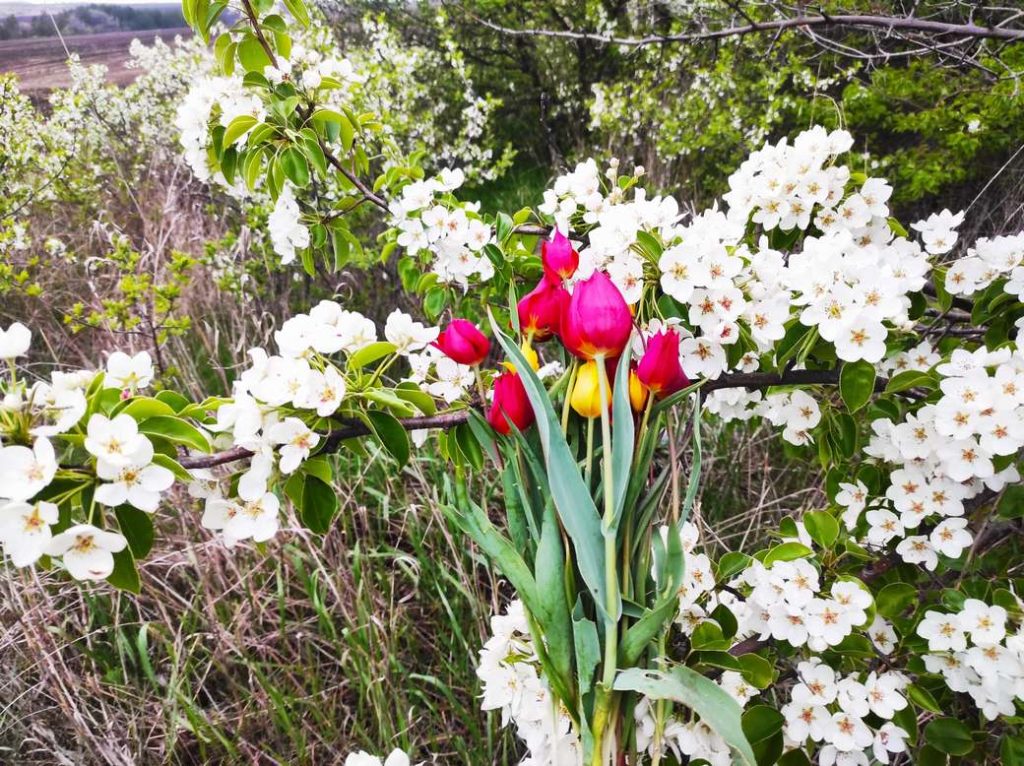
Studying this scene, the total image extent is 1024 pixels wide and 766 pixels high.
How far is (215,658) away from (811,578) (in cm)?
129

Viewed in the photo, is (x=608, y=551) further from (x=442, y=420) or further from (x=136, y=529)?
(x=136, y=529)

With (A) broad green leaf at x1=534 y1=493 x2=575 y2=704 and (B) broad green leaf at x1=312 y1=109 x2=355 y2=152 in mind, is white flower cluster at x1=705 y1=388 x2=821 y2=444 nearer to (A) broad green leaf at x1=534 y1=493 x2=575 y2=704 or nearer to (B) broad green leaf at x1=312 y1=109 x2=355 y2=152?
(A) broad green leaf at x1=534 y1=493 x2=575 y2=704

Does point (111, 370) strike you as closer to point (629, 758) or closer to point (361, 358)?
point (361, 358)

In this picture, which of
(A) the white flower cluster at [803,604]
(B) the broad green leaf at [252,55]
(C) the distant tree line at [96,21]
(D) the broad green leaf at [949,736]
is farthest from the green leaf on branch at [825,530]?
(C) the distant tree line at [96,21]

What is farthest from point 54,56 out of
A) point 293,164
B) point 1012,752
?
point 1012,752

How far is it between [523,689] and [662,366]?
39 cm

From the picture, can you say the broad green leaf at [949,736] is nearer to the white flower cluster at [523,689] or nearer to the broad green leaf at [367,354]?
the white flower cluster at [523,689]

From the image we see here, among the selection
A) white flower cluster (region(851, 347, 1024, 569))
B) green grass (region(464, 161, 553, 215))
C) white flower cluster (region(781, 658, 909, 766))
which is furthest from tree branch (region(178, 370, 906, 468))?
green grass (region(464, 161, 553, 215))

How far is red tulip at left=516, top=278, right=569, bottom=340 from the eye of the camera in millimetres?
575

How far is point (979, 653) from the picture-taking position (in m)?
0.81

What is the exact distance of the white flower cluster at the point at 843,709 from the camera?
0.82m

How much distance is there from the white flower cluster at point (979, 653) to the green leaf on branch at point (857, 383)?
0.97 feet

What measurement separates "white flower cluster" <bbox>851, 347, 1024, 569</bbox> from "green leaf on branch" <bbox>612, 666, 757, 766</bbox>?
446mm

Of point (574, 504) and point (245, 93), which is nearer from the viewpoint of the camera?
point (574, 504)
